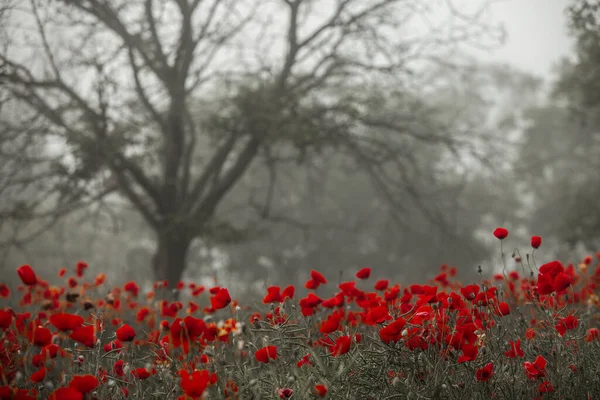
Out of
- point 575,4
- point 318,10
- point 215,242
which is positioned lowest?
point 215,242

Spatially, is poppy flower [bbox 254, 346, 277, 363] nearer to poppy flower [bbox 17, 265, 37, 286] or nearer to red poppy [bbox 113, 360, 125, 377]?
red poppy [bbox 113, 360, 125, 377]

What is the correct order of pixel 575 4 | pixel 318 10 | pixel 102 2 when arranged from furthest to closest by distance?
pixel 318 10, pixel 102 2, pixel 575 4

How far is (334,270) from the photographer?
23219 millimetres

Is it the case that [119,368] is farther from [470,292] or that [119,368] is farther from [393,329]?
[470,292]

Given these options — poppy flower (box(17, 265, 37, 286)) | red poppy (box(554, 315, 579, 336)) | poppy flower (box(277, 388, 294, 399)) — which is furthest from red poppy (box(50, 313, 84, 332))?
red poppy (box(554, 315, 579, 336))

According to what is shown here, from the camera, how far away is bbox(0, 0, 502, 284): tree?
7.15 metres

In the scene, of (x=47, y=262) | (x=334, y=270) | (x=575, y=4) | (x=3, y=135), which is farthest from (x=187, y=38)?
(x=47, y=262)

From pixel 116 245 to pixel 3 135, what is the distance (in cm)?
2051

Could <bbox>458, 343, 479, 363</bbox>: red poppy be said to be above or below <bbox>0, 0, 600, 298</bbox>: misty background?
below

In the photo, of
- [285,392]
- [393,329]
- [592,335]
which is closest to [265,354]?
[285,392]

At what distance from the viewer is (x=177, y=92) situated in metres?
8.36

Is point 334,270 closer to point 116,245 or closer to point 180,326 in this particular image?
point 116,245

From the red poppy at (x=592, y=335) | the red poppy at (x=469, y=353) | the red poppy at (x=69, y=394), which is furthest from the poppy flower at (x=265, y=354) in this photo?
the red poppy at (x=592, y=335)

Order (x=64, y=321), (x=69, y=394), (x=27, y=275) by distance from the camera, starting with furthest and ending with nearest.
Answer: (x=27, y=275)
(x=64, y=321)
(x=69, y=394)
